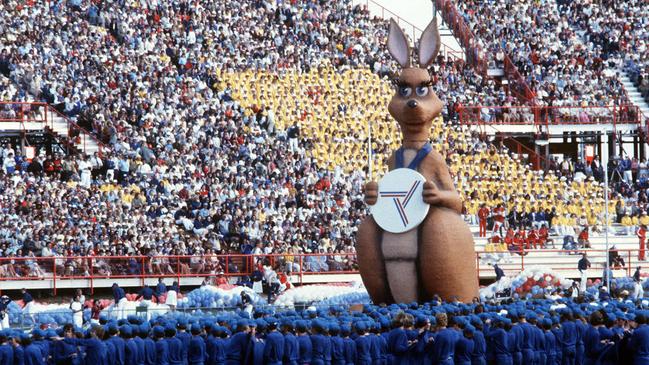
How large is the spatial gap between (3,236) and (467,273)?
1516 centimetres

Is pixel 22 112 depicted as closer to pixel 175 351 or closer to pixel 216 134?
pixel 216 134

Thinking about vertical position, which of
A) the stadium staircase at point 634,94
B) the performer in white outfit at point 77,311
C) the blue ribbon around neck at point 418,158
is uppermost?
the stadium staircase at point 634,94

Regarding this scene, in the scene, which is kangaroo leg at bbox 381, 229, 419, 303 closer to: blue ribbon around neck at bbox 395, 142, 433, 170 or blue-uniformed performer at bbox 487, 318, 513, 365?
blue ribbon around neck at bbox 395, 142, 433, 170

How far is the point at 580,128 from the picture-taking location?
56.0 meters

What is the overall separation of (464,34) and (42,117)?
17463 millimetres

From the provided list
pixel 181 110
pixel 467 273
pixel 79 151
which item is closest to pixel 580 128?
pixel 181 110

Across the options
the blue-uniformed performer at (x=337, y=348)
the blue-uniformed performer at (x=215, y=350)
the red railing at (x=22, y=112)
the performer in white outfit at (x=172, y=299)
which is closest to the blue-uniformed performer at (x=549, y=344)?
the blue-uniformed performer at (x=337, y=348)

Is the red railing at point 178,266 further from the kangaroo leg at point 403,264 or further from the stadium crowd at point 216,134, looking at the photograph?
the kangaroo leg at point 403,264

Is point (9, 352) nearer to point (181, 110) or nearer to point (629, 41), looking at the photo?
point (181, 110)

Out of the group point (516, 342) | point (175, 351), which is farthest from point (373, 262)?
point (175, 351)

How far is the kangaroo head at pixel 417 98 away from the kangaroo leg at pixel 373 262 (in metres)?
1.77

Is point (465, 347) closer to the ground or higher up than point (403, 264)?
closer to the ground

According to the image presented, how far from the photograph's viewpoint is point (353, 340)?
84.1ft

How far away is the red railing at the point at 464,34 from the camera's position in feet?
197
